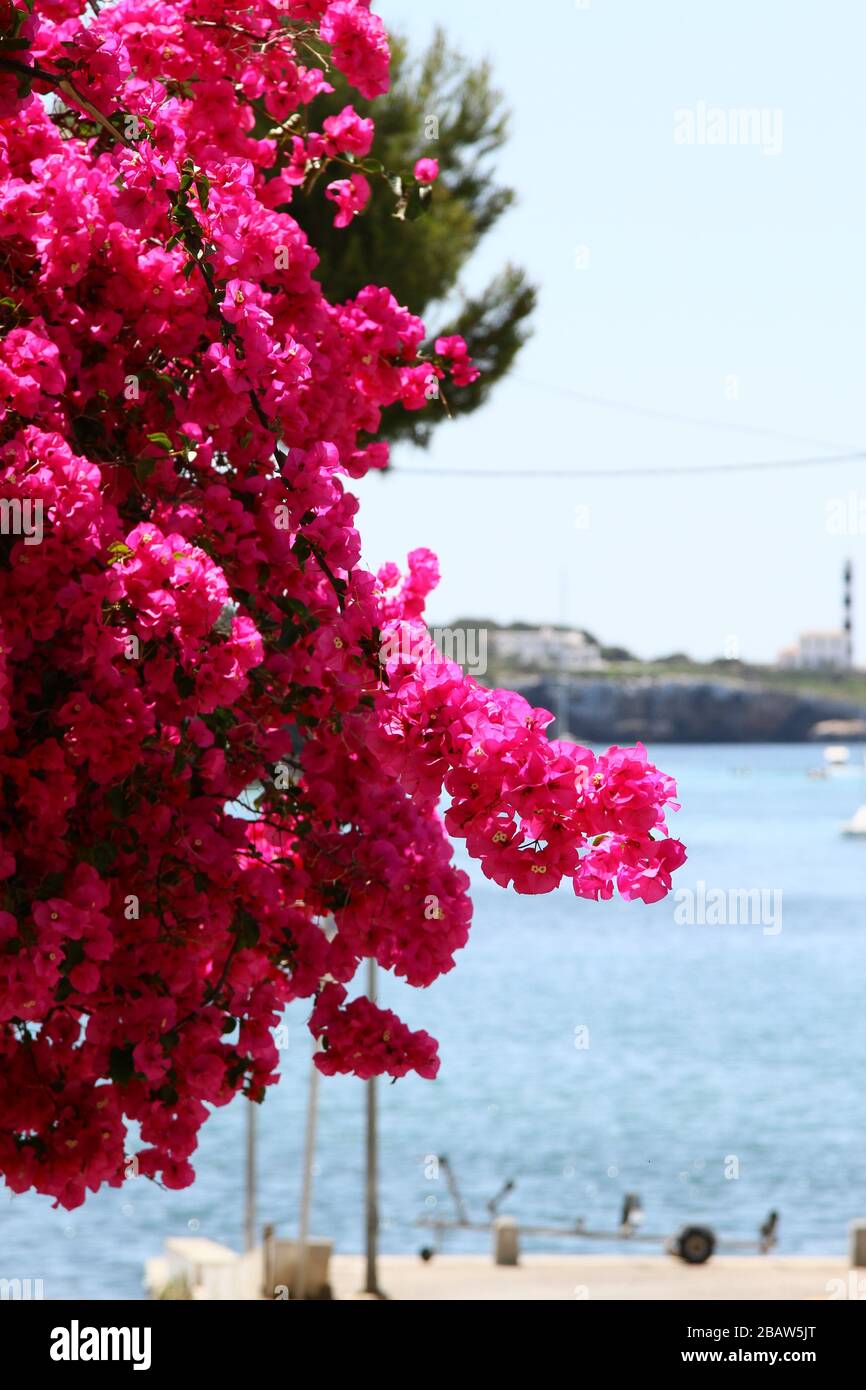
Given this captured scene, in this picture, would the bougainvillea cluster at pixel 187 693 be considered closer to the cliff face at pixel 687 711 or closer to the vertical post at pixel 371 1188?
the vertical post at pixel 371 1188

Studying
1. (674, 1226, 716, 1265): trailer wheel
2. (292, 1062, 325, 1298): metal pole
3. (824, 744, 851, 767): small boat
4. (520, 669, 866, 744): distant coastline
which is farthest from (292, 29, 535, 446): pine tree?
(824, 744, 851, 767): small boat

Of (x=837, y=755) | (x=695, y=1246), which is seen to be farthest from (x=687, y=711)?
(x=695, y=1246)

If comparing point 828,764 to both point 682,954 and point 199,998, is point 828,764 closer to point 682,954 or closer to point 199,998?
point 682,954

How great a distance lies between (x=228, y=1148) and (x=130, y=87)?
26.4 meters

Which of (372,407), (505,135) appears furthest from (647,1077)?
(372,407)

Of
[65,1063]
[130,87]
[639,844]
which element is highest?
[130,87]

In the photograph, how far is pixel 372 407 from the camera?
4.01 metres

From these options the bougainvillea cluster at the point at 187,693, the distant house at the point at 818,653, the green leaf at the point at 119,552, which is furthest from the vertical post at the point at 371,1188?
the distant house at the point at 818,653

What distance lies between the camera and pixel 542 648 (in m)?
79.4

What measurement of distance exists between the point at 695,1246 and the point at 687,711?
86702 millimetres

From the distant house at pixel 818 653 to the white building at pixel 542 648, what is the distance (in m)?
17.6

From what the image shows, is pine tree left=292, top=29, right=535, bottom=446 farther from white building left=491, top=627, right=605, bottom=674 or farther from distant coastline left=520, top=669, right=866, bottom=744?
distant coastline left=520, top=669, right=866, bottom=744

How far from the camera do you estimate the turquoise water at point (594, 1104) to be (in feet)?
76.3

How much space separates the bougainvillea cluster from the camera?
285cm
